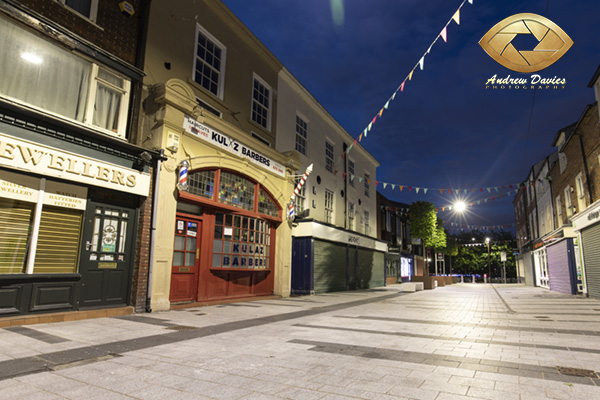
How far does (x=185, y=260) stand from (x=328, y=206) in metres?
12.0

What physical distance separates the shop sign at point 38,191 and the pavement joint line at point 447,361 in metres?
5.90

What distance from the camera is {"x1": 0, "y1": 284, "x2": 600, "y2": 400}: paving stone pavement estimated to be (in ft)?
11.7

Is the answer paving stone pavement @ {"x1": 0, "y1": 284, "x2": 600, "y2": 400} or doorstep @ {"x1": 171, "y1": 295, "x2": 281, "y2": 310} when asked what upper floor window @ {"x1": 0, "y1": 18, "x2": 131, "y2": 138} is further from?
doorstep @ {"x1": 171, "y1": 295, "x2": 281, "y2": 310}

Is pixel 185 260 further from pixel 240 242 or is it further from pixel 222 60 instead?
pixel 222 60

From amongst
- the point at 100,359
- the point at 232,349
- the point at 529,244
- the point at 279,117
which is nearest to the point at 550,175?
the point at 529,244

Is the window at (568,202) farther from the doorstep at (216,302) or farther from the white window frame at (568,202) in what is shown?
the doorstep at (216,302)

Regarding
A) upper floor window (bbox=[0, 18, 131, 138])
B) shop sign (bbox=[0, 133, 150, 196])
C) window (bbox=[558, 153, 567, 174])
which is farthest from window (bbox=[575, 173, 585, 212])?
upper floor window (bbox=[0, 18, 131, 138])

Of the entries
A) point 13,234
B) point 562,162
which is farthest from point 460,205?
point 13,234

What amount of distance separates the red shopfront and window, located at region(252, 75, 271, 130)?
3069 millimetres

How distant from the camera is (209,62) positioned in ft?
41.0

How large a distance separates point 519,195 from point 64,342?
47.8 meters

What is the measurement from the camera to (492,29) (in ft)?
26.2

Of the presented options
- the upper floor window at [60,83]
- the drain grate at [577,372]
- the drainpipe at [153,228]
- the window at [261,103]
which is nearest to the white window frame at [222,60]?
the window at [261,103]

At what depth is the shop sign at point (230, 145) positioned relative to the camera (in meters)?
10.8
